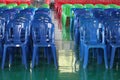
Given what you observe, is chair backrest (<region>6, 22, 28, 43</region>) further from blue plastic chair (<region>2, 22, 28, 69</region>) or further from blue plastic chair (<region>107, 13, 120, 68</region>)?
blue plastic chair (<region>107, 13, 120, 68</region>)

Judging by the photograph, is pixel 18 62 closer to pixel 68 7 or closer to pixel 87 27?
pixel 87 27

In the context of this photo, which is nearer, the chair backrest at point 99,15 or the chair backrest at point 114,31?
the chair backrest at point 114,31

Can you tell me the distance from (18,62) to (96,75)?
5.81ft

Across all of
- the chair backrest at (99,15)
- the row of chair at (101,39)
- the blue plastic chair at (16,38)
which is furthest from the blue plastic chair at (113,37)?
the blue plastic chair at (16,38)

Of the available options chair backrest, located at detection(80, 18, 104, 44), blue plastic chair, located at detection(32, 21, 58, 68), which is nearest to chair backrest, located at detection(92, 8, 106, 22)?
chair backrest, located at detection(80, 18, 104, 44)

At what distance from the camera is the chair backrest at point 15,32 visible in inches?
248

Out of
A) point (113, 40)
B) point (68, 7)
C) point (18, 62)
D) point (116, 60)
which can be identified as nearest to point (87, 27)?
point (113, 40)

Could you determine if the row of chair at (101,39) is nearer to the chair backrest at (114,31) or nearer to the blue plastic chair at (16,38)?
the chair backrest at (114,31)

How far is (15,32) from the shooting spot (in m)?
6.37

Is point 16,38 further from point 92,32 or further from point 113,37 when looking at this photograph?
point 113,37

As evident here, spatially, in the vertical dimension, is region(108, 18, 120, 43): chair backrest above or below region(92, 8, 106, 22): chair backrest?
below

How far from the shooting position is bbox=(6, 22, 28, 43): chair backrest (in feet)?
20.7

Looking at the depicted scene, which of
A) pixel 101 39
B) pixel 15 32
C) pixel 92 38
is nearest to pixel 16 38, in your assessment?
pixel 15 32

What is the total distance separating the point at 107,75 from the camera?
5906 millimetres
